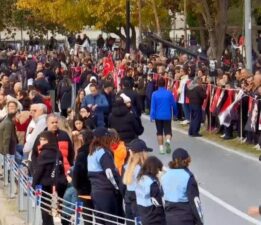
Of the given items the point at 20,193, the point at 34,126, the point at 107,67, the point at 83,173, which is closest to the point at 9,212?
the point at 20,193

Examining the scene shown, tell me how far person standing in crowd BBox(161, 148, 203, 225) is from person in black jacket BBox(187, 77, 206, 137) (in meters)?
14.5

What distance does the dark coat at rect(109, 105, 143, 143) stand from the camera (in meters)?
18.5

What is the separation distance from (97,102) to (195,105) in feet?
16.4

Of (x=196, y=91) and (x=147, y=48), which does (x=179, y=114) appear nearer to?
(x=196, y=91)

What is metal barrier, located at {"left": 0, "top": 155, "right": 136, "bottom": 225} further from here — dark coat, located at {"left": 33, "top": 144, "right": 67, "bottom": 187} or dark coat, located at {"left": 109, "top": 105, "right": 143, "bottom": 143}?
dark coat, located at {"left": 109, "top": 105, "right": 143, "bottom": 143}

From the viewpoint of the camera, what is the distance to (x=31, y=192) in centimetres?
1447

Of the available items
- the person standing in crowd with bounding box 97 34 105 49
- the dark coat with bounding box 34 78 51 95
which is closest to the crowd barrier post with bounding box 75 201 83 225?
the dark coat with bounding box 34 78 51 95

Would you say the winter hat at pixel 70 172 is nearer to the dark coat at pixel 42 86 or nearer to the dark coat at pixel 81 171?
the dark coat at pixel 81 171

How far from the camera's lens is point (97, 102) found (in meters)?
21.5

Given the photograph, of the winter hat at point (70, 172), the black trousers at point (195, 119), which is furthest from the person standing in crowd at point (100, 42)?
the winter hat at point (70, 172)

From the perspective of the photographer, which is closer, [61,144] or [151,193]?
[151,193]

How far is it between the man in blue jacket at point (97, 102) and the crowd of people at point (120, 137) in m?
0.02

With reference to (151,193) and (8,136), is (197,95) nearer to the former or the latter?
(8,136)

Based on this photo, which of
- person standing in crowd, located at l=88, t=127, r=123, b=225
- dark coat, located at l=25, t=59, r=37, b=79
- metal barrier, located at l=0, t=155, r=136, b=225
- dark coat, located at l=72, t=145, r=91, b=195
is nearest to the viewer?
metal barrier, located at l=0, t=155, r=136, b=225
